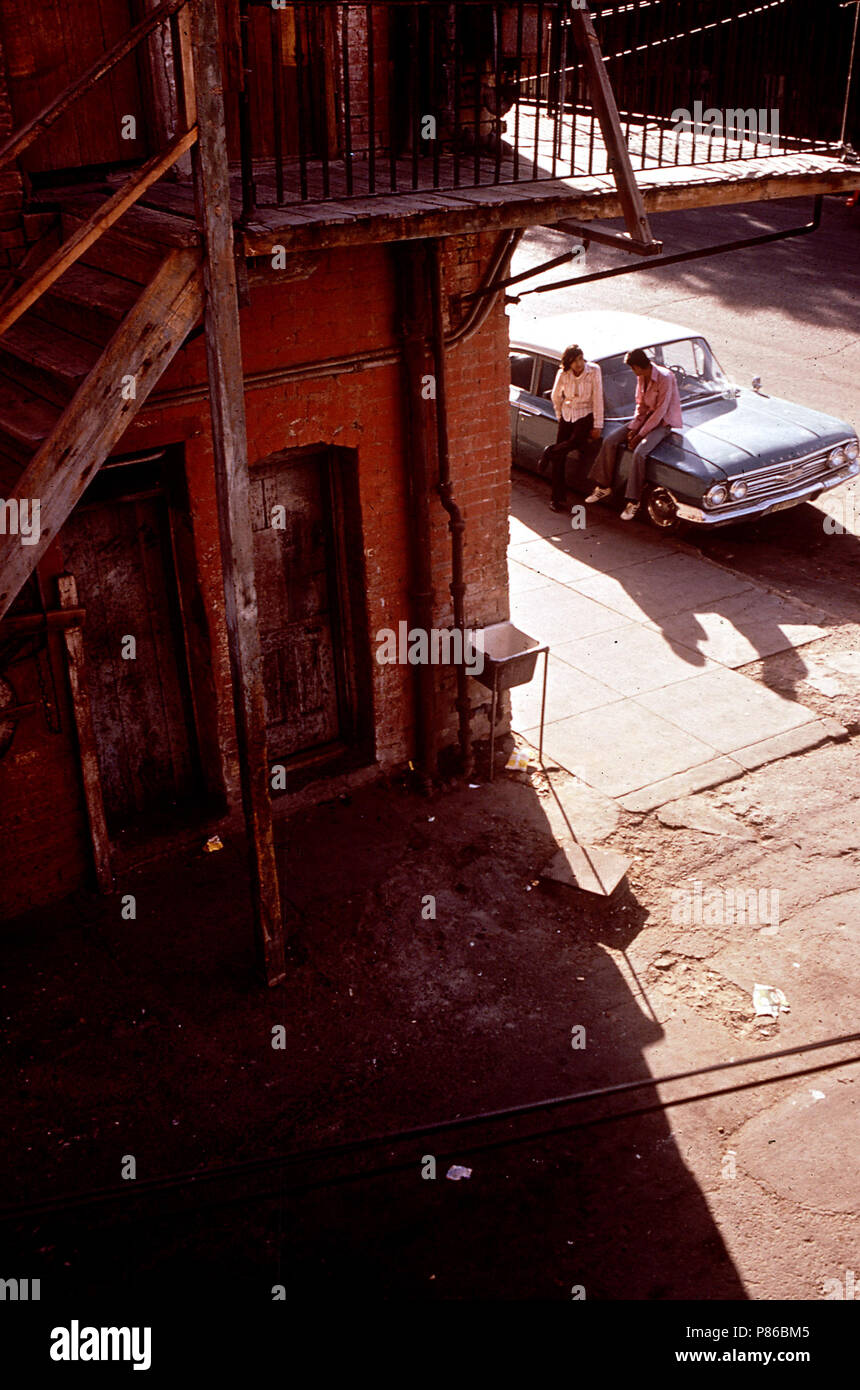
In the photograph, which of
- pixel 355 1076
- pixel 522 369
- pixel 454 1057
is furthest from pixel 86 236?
pixel 522 369

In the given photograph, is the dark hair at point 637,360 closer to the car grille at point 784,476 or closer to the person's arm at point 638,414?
the person's arm at point 638,414

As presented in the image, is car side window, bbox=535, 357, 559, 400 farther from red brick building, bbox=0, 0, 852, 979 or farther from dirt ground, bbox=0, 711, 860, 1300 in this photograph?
dirt ground, bbox=0, 711, 860, 1300

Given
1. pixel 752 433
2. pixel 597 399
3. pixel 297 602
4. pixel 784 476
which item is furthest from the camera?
pixel 597 399

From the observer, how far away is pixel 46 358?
5.55 metres

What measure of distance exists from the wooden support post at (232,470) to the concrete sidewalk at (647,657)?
299cm

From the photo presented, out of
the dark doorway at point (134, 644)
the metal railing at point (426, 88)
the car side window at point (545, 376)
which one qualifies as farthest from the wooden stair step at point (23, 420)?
the car side window at point (545, 376)

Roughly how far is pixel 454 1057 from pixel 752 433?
25.8ft

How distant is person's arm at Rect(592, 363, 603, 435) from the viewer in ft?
39.7

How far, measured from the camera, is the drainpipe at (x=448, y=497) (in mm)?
7496

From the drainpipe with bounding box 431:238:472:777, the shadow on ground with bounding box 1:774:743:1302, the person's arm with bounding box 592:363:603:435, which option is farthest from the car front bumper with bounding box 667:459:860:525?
the shadow on ground with bounding box 1:774:743:1302

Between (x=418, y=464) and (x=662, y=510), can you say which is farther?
(x=662, y=510)

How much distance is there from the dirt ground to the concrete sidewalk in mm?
475

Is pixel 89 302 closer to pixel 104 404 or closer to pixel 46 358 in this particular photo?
pixel 46 358
